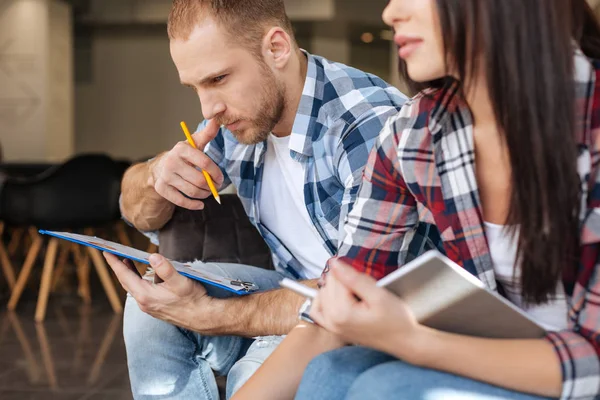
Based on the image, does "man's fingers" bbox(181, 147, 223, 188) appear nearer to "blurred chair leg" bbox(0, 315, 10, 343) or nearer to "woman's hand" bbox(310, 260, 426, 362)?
"woman's hand" bbox(310, 260, 426, 362)

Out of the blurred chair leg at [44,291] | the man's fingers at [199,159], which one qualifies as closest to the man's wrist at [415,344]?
the man's fingers at [199,159]

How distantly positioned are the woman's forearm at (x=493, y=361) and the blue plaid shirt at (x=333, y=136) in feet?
1.89

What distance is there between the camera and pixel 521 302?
0.98 meters

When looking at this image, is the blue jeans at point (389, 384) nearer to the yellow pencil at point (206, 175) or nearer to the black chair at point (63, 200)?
the yellow pencil at point (206, 175)

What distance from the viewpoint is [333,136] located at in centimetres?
155

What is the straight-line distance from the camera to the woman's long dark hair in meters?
0.86

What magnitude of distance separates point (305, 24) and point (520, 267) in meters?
8.40

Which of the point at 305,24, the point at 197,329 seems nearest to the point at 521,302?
the point at 197,329

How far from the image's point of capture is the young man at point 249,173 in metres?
1.48

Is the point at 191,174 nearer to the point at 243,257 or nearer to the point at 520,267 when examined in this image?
the point at 243,257

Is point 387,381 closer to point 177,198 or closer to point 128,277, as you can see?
point 128,277

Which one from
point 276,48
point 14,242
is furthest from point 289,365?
point 14,242

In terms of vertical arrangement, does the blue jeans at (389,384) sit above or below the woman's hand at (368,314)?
below

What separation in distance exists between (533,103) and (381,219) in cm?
30
